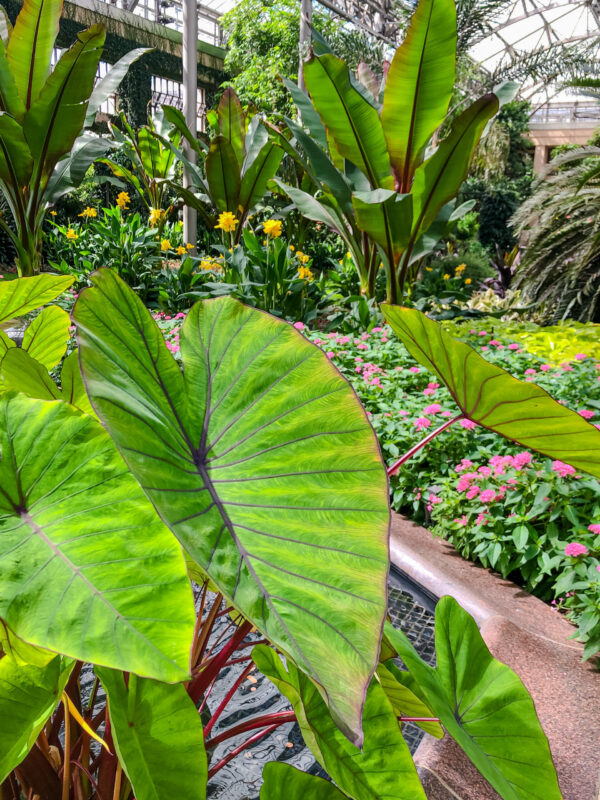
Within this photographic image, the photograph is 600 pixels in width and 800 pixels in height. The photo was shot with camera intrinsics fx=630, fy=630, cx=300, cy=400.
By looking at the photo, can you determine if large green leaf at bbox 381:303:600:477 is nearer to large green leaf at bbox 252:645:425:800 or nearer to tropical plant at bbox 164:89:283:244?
large green leaf at bbox 252:645:425:800

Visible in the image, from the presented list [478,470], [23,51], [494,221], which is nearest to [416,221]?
[478,470]

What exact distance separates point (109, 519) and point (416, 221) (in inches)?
148

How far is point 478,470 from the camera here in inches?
78.9

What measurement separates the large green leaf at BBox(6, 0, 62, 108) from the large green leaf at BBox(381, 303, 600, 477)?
397 cm

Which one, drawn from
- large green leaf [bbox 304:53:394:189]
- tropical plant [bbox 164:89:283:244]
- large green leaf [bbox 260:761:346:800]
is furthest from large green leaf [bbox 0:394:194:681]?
tropical plant [bbox 164:89:283:244]

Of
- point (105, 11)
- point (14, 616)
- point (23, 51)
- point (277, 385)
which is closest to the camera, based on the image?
point (14, 616)

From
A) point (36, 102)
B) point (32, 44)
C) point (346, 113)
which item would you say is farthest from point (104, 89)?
point (346, 113)

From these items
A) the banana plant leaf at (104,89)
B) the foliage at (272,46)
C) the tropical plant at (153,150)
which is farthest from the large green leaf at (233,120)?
the foliage at (272,46)

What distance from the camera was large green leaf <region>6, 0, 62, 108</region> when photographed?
3.61m

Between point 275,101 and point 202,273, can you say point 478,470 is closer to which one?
point 202,273

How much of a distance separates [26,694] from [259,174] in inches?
212

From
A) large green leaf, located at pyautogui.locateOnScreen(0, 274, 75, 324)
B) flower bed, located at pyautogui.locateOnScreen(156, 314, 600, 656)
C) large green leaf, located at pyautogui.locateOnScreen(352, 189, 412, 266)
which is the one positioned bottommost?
flower bed, located at pyautogui.locateOnScreen(156, 314, 600, 656)

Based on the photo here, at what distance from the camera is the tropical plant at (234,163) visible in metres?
5.26

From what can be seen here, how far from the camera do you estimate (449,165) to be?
144 inches
